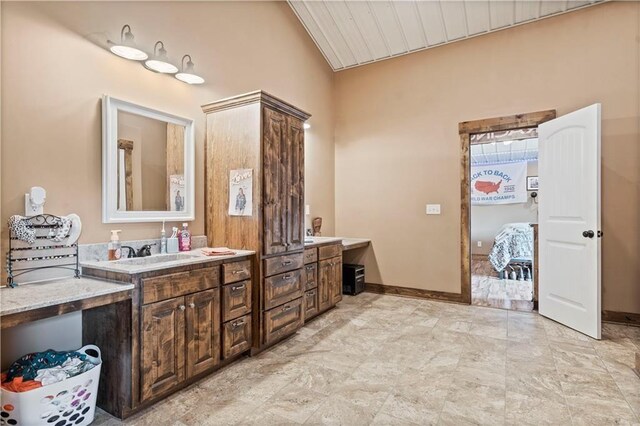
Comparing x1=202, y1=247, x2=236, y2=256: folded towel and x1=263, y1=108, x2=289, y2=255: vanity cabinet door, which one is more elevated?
x1=263, y1=108, x2=289, y2=255: vanity cabinet door

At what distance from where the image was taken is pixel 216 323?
2459mm

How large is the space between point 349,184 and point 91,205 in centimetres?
358

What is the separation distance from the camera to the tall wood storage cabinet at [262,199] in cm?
283

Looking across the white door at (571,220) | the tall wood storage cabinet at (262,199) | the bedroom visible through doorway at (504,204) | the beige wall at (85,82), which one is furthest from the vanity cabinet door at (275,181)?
the bedroom visible through doorway at (504,204)

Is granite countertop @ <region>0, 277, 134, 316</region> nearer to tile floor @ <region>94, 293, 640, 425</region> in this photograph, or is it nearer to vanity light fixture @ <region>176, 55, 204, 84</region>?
tile floor @ <region>94, 293, 640, 425</region>

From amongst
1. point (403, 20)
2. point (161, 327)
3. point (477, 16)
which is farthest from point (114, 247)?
point (477, 16)

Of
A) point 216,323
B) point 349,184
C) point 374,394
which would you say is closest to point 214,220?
point 216,323

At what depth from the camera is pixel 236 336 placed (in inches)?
104

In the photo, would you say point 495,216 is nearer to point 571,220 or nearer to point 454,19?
point 571,220

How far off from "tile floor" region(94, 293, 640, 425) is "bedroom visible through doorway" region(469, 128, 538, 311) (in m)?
2.86

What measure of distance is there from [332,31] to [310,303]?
11.7ft

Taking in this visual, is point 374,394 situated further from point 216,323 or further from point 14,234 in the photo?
point 14,234

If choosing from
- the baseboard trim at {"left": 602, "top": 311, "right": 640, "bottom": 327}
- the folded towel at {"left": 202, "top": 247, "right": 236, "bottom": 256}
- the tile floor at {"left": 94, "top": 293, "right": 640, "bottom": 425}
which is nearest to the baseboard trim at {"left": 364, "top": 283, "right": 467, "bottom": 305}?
the tile floor at {"left": 94, "top": 293, "right": 640, "bottom": 425}

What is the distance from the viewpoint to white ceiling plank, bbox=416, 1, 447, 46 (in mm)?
3982
